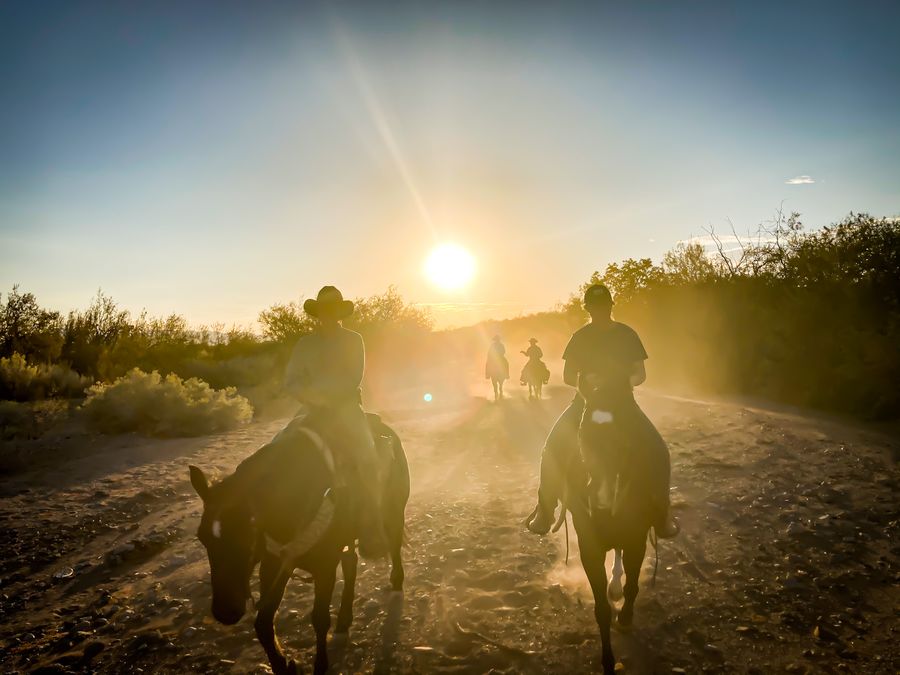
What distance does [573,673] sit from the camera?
3.41 meters

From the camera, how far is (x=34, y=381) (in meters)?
14.4

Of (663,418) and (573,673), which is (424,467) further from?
(663,418)

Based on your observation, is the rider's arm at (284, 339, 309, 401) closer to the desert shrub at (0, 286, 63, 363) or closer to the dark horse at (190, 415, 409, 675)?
the dark horse at (190, 415, 409, 675)

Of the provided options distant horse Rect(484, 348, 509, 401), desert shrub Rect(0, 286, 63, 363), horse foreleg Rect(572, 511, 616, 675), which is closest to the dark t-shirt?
horse foreleg Rect(572, 511, 616, 675)

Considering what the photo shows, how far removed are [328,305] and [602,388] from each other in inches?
95.6

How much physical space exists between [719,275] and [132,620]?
25.2 m

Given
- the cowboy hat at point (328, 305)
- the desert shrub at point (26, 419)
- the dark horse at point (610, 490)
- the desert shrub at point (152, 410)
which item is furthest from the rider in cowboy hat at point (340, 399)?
the desert shrub at point (26, 419)

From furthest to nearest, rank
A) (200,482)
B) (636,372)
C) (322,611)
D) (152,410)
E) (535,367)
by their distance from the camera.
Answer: (535,367) < (152,410) < (636,372) < (322,611) < (200,482)

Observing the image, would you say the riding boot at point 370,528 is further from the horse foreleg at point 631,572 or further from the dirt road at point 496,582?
the horse foreleg at point 631,572

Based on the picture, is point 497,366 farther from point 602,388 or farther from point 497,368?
point 602,388

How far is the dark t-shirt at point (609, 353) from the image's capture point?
11.5 ft

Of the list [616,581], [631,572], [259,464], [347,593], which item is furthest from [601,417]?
[347,593]

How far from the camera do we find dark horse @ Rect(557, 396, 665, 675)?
3367 mm

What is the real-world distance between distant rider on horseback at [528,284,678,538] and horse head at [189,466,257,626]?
2426 mm
